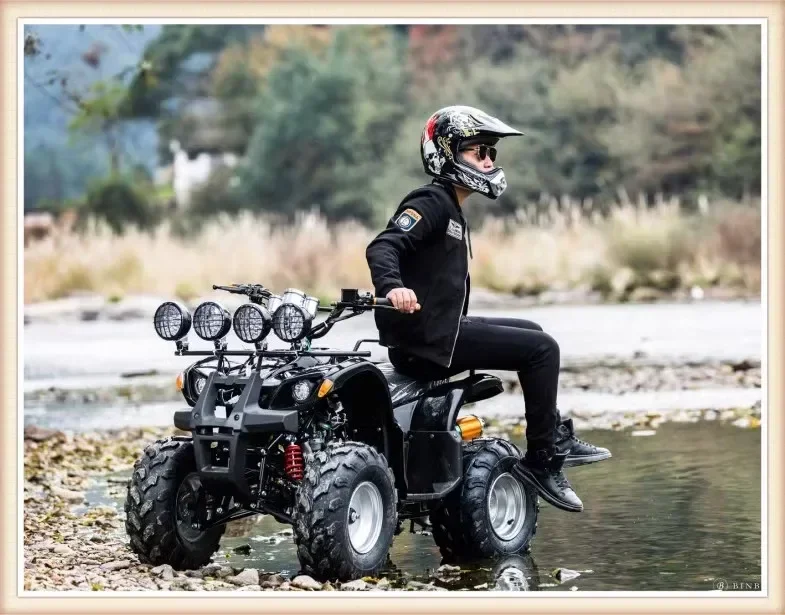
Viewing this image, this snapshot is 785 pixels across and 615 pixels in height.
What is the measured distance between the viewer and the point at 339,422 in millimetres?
7941

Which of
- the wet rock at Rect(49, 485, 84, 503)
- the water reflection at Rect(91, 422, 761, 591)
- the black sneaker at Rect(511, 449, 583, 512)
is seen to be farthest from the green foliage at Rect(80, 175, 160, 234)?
the black sneaker at Rect(511, 449, 583, 512)

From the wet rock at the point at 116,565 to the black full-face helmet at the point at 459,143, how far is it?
8.78 ft

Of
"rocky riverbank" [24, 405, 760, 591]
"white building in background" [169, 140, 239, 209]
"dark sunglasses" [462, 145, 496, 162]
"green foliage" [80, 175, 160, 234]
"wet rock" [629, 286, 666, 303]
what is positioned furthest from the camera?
"white building in background" [169, 140, 239, 209]

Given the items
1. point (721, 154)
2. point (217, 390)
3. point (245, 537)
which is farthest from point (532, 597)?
point (721, 154)

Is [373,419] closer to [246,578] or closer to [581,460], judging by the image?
[246,578]

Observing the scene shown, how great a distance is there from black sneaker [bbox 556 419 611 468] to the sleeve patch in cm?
150

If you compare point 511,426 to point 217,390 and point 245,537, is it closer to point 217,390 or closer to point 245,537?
point 245,537

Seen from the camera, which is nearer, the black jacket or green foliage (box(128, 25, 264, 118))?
the black jacket

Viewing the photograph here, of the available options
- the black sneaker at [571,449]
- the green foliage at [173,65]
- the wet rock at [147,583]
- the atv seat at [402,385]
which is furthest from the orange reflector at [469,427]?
the green foliage at [173,65]

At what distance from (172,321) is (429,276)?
138cm

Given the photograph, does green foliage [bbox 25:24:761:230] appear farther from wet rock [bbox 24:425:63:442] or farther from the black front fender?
the black front fender

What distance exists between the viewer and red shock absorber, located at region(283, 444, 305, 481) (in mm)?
7620

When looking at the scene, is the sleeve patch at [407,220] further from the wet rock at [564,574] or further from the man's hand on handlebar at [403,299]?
the wet rock at [564,574]

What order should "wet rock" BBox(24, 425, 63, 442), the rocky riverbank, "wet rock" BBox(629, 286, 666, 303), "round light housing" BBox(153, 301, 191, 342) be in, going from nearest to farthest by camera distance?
the rocky riverbank → "round light housing" BBox(153, 301, 191, 342) → "wet rock" BBox(24, 425, 63, 442) → "wet rock" BBox(629, 286, 666, 303)
